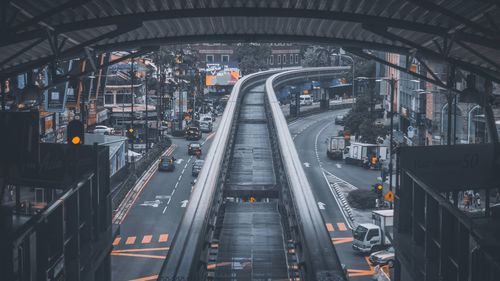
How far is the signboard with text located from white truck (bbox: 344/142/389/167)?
39978 mm

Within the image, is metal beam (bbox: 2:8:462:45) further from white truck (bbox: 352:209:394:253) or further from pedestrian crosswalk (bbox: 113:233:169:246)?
pedestrian crosswalk (bbox: 113:233:169:246)

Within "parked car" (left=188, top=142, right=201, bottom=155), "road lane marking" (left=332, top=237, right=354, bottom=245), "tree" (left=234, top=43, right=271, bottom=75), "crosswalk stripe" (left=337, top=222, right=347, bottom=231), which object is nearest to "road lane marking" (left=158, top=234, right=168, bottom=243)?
"road lane marking" (left=332, top=237, right=354, bottom=245)

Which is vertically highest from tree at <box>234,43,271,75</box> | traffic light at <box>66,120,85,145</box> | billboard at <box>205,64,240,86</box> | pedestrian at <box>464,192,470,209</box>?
tree at <box>234,43,271,75</box>

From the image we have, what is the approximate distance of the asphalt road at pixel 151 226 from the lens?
35.2 meters

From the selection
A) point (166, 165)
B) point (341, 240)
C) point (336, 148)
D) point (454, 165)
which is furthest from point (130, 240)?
point (336, 148)

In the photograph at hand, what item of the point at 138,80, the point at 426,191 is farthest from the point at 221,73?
the point at 426,191

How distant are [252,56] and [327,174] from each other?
2908 inches

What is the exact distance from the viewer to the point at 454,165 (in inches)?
811

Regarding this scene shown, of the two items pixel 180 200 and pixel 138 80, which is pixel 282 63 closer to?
pixel 138 80

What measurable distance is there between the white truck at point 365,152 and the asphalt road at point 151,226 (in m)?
12.6

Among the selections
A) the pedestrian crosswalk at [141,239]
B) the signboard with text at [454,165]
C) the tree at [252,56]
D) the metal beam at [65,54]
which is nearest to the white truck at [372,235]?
the pedestrian crosswalk at [141,239]

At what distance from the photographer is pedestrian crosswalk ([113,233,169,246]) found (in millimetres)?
39656

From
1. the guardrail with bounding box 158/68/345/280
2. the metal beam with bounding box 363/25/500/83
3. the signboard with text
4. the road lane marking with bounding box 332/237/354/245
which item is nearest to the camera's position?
the guardrail with bounding box 158/68/345/280

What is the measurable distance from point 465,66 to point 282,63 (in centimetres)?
12459
